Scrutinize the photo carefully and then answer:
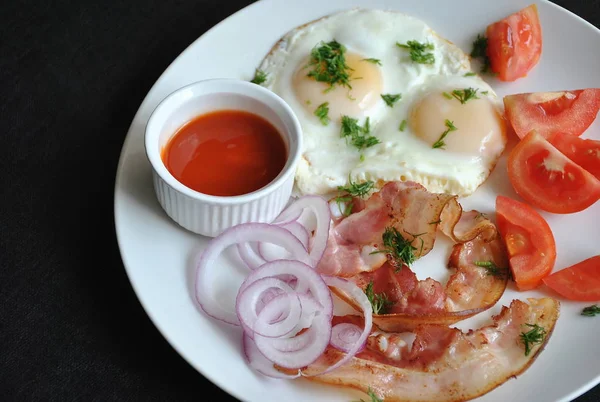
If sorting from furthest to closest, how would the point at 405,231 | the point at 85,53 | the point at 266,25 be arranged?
the point at 85,53 → the point at 266,25 → the point at 405,231

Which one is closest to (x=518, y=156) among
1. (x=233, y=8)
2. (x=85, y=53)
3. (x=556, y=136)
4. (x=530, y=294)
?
(x=556, y=136)

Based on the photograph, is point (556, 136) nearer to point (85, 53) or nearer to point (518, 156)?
point (518, 156)

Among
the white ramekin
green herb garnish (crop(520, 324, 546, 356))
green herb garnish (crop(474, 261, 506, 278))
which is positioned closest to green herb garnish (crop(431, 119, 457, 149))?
green herb garnish (crop(474, 261, 506, 278))

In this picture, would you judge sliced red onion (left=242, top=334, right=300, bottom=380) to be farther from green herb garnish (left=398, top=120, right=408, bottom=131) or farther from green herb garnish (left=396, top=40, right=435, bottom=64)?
green herb garnish (left=396, top=40, right=435, bottom=64)

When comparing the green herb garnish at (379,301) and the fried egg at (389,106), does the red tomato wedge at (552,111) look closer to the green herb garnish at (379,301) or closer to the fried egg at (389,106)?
the fried egg at (389,106)

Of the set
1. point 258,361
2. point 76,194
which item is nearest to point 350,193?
point 258,361

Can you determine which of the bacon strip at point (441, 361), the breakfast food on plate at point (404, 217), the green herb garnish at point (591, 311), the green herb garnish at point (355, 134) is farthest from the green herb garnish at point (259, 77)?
the green herb garnish at point (591, 311)
